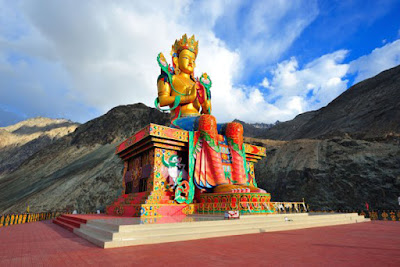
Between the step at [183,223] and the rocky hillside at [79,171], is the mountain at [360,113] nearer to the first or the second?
the step at [183,223]

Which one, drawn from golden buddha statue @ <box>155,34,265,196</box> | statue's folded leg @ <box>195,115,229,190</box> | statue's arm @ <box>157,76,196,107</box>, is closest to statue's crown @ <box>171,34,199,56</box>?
golden buddha statue @ <box>155,34,265,196</box>

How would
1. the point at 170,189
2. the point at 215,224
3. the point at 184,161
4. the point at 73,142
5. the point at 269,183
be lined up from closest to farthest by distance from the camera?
the point at 215,224
the point at 170,189
the point at 184,161
the point at 269,183
the point at 73,142

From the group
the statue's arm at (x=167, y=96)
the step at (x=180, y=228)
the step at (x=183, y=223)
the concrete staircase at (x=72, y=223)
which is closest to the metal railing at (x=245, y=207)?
the step at (x=183, y=223)

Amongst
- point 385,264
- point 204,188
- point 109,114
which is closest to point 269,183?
point 204,188

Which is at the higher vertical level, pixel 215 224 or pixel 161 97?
pixel 161 97

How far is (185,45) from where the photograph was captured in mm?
13367

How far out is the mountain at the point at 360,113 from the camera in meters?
31.3

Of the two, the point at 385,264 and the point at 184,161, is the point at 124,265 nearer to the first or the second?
the point at 385,264

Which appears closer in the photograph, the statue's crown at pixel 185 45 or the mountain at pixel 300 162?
the statue's crown at pixel 185 45

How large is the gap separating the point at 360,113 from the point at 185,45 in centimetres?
3605

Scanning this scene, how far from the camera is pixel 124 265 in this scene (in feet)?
9.66

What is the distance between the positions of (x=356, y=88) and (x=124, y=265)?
188ft

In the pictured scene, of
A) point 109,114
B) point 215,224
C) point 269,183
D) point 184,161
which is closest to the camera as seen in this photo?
point 215,224

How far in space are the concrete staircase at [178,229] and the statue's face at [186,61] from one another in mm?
9112
